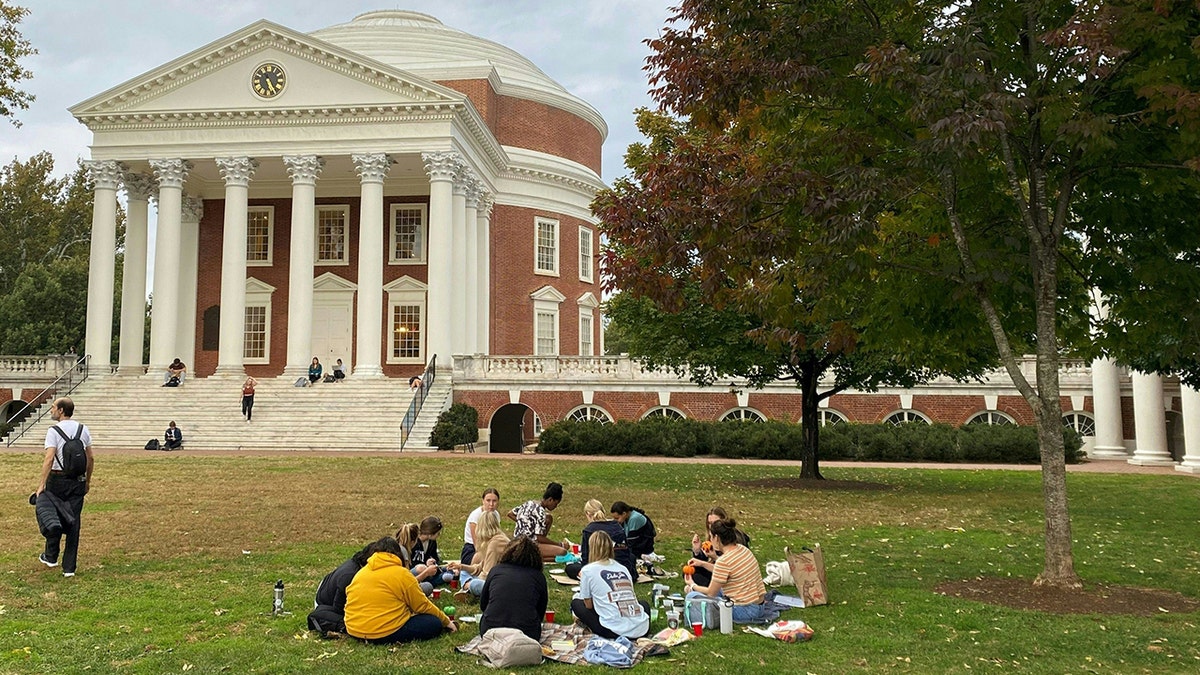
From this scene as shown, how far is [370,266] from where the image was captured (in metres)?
36.0

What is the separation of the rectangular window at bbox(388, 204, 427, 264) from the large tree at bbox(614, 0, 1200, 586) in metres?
33.0

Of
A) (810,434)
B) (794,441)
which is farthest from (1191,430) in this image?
(810,434)

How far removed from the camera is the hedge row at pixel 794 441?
100.0 feet

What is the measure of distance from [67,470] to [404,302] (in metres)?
33.4

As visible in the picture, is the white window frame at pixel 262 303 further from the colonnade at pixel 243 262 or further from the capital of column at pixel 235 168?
the capital of column at pixel 235 168

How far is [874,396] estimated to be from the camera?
35.2 metres

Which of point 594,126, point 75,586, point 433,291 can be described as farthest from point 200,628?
point 594,126

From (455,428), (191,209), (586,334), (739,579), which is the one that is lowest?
(739,579)

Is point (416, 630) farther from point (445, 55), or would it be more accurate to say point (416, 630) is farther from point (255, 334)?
point (445, 55)

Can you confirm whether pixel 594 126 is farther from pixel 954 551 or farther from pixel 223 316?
pixel 954 551

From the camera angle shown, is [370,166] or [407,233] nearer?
[370,166]

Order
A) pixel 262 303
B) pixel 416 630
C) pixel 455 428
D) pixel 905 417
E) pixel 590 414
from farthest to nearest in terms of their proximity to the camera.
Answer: pixel 262 303 → pixel 590 414 → pixel 905 417 → pixel 455 428 → pixel 416 630

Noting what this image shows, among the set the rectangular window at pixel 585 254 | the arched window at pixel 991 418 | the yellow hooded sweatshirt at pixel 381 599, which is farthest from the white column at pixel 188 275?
the yellow hooded sweatshirt at pixel 381 599

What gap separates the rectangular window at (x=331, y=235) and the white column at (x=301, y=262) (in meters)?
5.83
